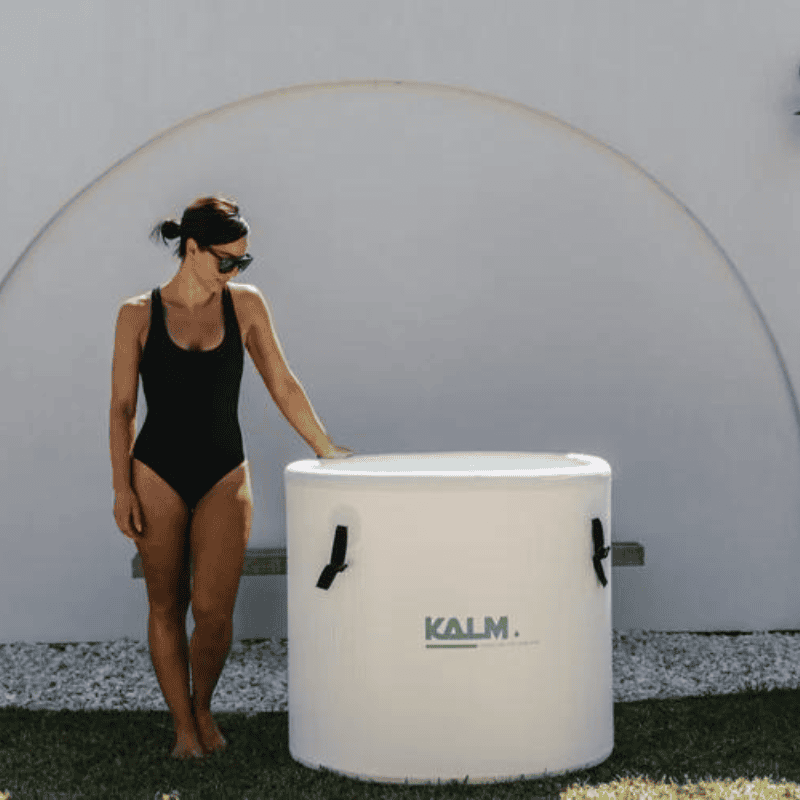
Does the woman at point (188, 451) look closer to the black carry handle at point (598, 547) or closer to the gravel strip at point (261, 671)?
the gravel strip at point (261, 671)

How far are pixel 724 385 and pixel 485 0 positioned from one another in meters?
2.04

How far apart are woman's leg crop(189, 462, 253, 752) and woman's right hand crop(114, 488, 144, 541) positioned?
0.58 ft

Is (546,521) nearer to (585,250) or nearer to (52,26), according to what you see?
(585,250)

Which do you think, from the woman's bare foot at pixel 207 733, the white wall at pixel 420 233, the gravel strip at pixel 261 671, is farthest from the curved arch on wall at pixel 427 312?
the woman's bare foot at pixel 207 733

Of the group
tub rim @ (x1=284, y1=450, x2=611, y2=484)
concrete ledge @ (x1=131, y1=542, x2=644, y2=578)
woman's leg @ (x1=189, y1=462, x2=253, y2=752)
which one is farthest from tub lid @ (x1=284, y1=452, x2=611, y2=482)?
concrete ledge @ (x1=131, y1=542, x2=644, y2=578)

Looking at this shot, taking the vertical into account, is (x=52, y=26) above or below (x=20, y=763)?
above

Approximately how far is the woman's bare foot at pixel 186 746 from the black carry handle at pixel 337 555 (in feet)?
2.62

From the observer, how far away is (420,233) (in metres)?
5.52

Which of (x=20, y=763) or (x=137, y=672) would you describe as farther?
(x=137, y=672)

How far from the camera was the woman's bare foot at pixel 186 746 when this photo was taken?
151 inches

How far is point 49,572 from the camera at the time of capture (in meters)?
5.55

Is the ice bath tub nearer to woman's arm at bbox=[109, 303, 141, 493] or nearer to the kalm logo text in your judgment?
the kalm logo text

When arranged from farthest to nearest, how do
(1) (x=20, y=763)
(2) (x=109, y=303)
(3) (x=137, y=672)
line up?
(2) (x=109, y=303), (3) (x=137, y=672), (1) (x=20, y=763)

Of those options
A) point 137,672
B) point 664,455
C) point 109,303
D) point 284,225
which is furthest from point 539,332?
point 137,672
